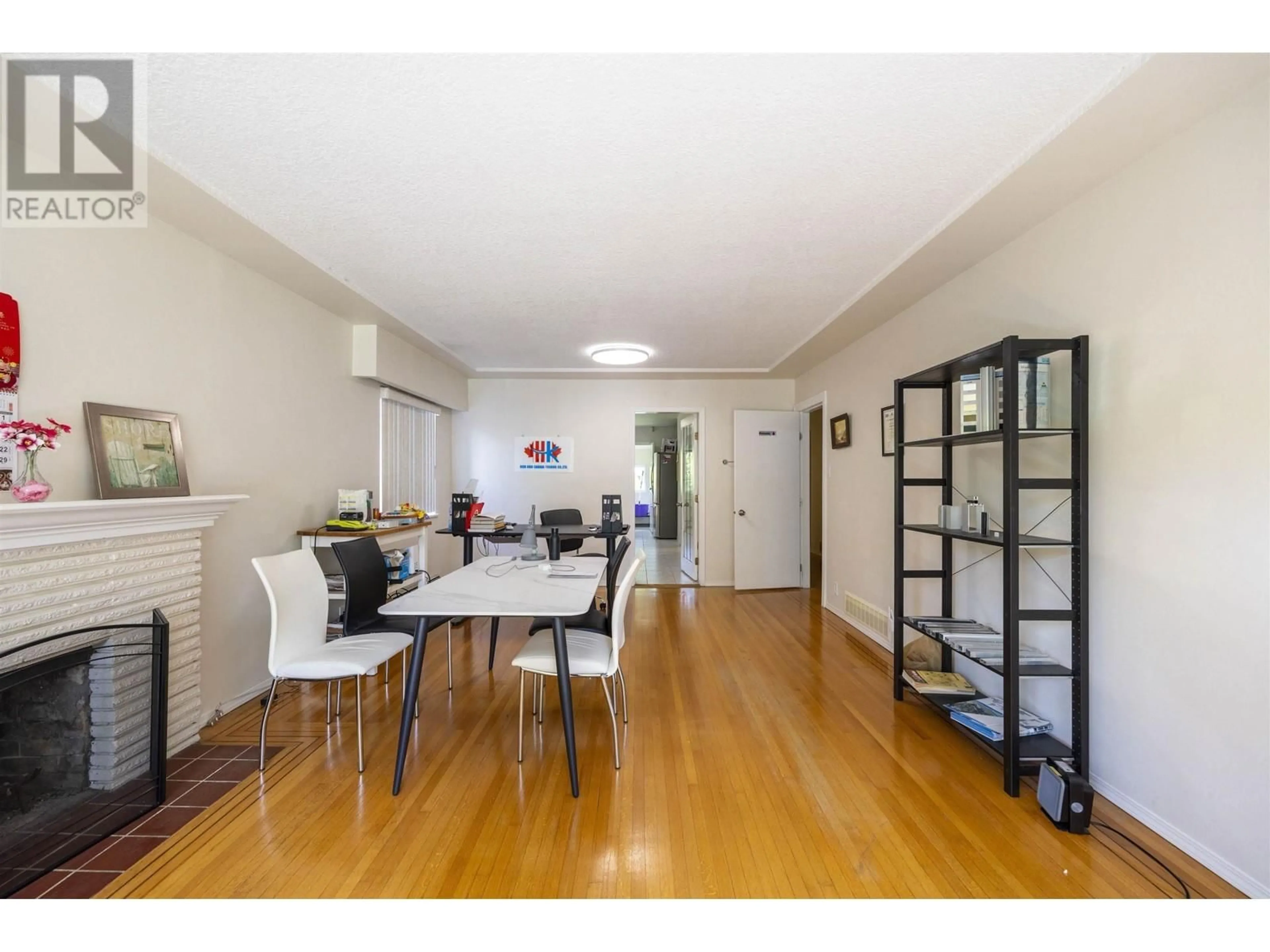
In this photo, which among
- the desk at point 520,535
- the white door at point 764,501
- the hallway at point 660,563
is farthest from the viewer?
the hallway at point 660,563

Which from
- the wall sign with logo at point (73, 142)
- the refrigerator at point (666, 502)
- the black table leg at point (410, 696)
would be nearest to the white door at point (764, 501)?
the black table leg at point (410, 696)

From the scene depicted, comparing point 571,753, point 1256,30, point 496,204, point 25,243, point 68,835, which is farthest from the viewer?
point 496,204

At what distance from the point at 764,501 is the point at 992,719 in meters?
A: 3.68

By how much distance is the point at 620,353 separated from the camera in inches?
189

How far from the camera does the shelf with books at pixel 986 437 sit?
2168mm

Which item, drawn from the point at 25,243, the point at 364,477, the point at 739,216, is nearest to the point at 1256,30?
the point at 739,216

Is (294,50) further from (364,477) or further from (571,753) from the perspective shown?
(364,477)

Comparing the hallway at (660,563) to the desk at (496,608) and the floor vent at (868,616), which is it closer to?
the floor vent at (868,616)

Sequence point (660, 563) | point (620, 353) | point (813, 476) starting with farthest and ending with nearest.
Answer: point (660, 563) < point (813, 476) < point (620, 353)

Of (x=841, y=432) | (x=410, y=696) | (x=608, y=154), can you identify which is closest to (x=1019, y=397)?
(x=608, y=154)

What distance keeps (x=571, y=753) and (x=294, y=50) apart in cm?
249

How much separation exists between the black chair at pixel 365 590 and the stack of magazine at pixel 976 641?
2.51 metres

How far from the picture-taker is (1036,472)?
245 centimetres

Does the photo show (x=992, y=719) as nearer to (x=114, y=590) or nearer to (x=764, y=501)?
(x=764, y=501)
